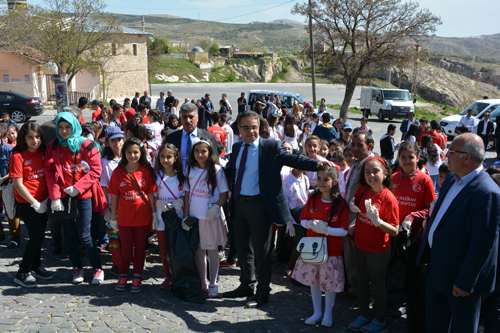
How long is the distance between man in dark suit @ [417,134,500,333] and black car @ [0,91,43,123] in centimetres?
2193

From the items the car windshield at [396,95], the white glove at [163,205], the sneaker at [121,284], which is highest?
the car windshield at [396,95]

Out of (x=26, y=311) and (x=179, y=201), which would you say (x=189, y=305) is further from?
(x=26, y=311)

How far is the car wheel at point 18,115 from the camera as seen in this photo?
2061cm

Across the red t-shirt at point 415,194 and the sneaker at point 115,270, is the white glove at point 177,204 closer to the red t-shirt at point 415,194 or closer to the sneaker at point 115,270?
the sneaker at point 115,270

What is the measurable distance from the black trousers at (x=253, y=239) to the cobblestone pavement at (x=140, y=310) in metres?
0.32

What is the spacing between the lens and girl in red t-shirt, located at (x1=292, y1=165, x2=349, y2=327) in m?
4.08

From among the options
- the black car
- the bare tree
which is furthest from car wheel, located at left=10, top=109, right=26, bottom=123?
the bare tree

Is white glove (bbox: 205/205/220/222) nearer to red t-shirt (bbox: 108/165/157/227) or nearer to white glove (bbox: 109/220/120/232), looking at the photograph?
red t-shirt (bbox: 108/165/157/227)

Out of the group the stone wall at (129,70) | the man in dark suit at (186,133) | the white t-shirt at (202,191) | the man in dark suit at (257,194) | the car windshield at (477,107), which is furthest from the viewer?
the stone wall at (129,70)

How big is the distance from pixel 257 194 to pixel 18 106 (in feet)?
66.7

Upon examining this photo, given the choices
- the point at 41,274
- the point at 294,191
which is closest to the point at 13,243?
the point at 41,274

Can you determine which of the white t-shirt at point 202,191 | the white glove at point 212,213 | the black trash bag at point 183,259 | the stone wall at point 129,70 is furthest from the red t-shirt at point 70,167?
the stone wall at point 129,70

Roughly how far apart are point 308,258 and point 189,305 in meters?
1.46

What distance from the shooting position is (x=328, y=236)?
4176 millimetres
